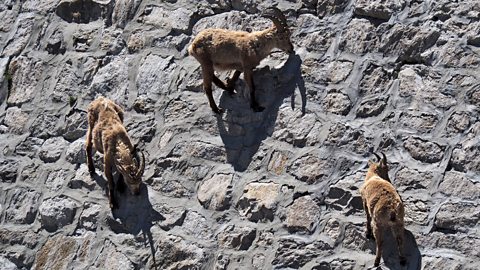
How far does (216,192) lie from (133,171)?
2.53 ft

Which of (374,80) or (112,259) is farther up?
(374,80)

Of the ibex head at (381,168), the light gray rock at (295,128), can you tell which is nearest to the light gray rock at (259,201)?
the light gray rock at (295,128)

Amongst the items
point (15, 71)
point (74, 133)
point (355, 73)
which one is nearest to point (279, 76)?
point (355, 73)

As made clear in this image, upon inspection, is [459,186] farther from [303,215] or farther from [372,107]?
[303,215]

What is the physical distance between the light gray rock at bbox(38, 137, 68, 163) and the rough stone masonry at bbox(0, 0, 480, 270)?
16 millimetres

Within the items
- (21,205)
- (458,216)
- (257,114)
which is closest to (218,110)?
(257,114)

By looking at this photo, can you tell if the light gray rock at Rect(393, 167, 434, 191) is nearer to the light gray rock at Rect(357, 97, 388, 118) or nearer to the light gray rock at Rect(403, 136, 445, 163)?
the light gray rock at Rect(403, 136, 445, 163)

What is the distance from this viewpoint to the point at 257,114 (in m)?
10.0

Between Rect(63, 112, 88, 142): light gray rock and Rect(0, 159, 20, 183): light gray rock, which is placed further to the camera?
Rect(0, 159, 20, 183): light gray rock

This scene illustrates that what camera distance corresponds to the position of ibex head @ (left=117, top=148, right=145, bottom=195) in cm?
998

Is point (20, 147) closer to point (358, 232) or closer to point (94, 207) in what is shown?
point (94, 207)

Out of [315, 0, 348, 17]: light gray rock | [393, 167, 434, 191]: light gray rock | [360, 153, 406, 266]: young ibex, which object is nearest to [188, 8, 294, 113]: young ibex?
[315, 0, 348, 17]: light gray rock

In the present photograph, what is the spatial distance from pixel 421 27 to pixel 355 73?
70cm

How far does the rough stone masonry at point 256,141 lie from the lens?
9.13 meters
